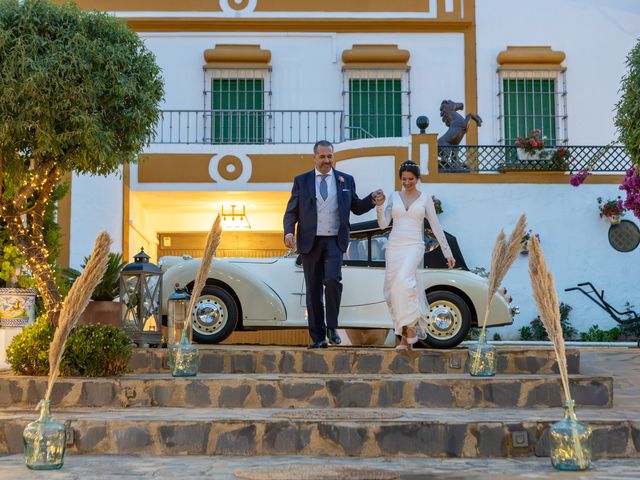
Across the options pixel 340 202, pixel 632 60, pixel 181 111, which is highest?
pixel 181 111

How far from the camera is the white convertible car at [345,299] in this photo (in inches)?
430

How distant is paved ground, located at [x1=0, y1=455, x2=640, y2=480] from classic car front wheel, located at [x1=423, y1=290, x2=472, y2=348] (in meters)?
4.43

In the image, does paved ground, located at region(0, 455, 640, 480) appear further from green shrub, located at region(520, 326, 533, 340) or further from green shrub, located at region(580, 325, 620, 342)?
green shrub, located at region(580, 325, 620, 342)

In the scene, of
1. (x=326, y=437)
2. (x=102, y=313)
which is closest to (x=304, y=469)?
(x=326, y=437)

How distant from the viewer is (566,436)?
591 centimetres

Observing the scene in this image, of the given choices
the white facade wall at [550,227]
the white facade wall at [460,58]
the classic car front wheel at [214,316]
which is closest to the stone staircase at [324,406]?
the classic car front wheel at [214,316]

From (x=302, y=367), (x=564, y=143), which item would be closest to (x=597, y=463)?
(x=302, y=367)

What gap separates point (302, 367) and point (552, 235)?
359 inches

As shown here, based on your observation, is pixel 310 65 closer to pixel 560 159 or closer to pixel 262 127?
pixel 262 127

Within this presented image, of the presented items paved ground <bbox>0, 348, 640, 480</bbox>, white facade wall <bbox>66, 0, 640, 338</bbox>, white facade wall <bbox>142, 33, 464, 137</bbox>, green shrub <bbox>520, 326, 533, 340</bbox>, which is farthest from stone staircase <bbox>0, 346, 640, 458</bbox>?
white facade wall <bbox>142, 33, 464, 137</bbox>

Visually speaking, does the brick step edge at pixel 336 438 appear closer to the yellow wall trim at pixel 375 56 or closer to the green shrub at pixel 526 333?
the green shrub at pixel 526 333

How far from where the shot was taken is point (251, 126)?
19781 mm

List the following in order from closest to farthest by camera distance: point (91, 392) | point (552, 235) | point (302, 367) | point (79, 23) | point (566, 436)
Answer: point (566, 436), point (91, 392), point (302, 367), point (79, 23), point (552, 235)

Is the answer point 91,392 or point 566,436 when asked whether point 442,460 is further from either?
point 91,392
